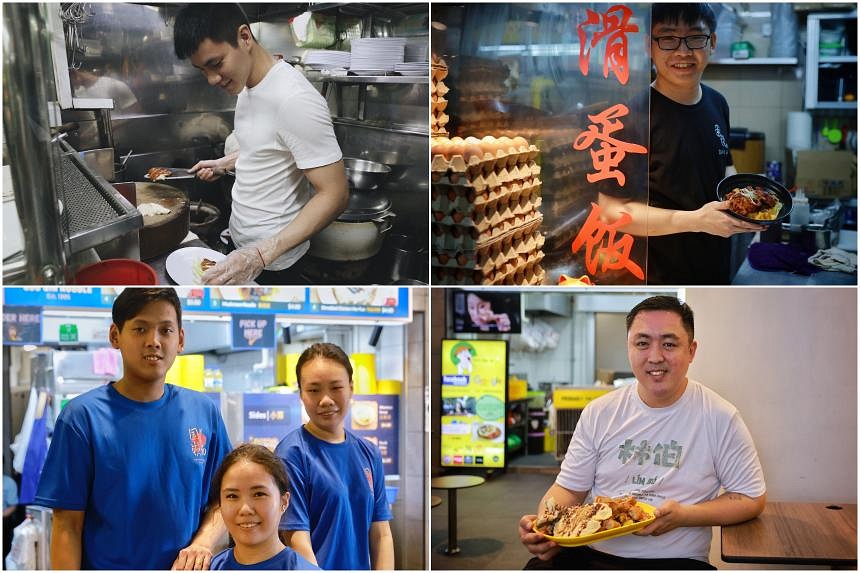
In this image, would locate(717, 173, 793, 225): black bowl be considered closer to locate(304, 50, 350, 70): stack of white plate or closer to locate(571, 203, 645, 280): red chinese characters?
locate(571, 203, 645, 280): red chinese characters

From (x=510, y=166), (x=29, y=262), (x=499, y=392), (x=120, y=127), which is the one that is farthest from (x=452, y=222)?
(x=29, y=262)

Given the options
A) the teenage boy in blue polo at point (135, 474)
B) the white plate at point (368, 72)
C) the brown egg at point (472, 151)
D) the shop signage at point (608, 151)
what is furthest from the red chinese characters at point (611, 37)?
the teenage boy in blue polo at point (135, 474)

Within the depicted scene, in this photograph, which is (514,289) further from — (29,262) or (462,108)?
(29,262)

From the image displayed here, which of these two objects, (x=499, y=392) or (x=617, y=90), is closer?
(x=617, y=90)

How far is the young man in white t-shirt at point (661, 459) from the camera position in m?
2.95

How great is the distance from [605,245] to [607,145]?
325 millimetres

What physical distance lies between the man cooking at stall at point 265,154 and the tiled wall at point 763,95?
50.3 inches

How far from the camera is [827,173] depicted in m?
3.08

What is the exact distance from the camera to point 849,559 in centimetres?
290

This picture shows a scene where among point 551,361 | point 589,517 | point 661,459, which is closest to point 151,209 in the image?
point 551,361

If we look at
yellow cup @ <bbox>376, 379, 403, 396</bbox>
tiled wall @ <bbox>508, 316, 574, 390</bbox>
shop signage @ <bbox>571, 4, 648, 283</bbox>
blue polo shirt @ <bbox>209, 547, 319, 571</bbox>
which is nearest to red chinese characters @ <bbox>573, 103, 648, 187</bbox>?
shop signage @ <bbox>571, 4, 648, 283</bbox>

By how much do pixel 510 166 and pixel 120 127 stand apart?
1261 mm

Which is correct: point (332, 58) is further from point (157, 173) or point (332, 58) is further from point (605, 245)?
point (605, 245)

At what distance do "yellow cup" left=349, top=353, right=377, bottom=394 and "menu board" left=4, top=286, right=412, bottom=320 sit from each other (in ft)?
0.45
